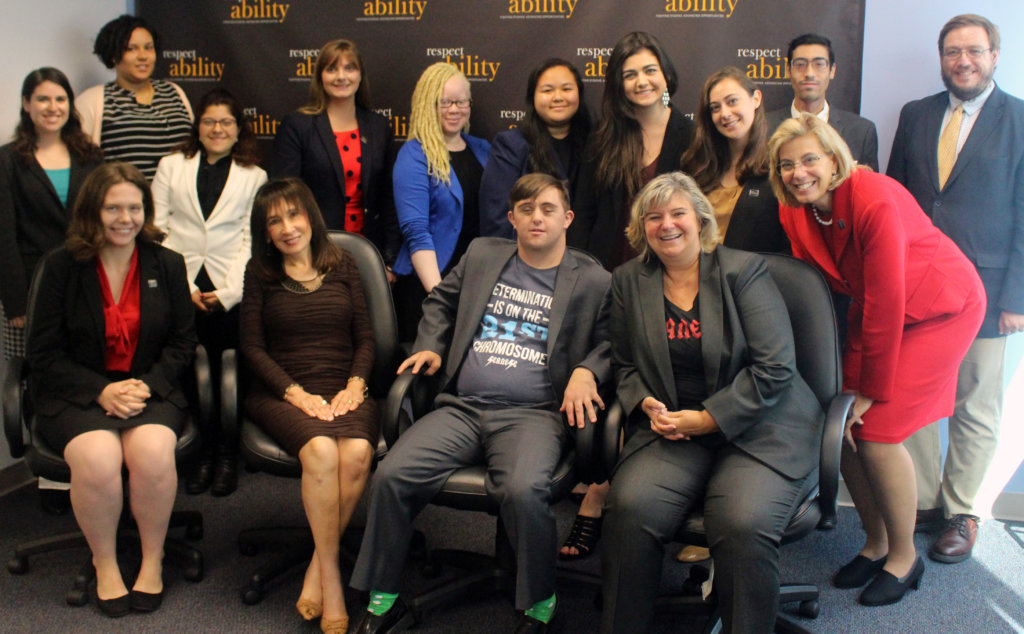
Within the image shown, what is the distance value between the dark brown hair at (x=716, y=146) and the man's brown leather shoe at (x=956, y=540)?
143 centimetres

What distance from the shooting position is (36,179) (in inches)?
115

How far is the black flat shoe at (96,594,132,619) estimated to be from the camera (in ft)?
7.75

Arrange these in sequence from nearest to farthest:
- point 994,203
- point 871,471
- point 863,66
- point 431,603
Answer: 1. point 431,603
2. point 871,471
3. point 994,203
4. point 863,66

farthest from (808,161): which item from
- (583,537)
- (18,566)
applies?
(18,566)

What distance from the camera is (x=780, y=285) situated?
2275mm

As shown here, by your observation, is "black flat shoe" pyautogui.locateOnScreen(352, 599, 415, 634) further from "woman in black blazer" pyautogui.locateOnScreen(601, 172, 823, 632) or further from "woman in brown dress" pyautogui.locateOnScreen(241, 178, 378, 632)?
"woman in black blazer" pyautogui.locateOnScreen(601, 172, 823, 632)

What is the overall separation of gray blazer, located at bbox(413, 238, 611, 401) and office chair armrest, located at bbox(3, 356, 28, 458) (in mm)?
1120

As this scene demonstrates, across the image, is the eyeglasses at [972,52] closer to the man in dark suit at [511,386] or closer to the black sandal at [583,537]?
the man in dark suit at [511,386]

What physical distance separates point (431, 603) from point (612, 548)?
24.4 inches

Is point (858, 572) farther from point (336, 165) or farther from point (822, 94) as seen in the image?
point (336, 165)

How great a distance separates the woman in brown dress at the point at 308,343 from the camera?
2.37 meters

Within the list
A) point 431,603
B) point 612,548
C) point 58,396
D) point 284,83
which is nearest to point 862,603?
point 612,548

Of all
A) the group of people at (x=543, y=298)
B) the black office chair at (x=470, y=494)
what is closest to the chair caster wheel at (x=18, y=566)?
the group of people at (x=543, y=298)

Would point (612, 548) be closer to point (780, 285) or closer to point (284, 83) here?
point (780, 285)
